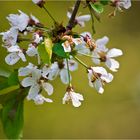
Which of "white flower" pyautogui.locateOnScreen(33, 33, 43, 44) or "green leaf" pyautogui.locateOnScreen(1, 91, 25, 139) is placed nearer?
"white flower" pyautogui.locateOnScreen(33, 33, 43, 44)

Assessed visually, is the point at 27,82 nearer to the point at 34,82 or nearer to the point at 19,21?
the point at 34,82

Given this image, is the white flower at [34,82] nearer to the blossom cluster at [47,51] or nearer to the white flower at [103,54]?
the blossom cluster at [47,51]

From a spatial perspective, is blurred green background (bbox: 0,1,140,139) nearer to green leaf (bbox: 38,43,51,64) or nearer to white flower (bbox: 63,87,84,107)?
white flower (bbox: 63,87,84,107)

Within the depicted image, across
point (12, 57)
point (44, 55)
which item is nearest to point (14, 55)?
point (12, 57)

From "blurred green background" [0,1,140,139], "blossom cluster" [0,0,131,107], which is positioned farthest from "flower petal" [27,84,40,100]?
"blurred green background" [0,1,140,139]

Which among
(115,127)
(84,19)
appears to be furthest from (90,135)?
(84,19)

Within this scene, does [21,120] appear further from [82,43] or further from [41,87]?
[82,43]
